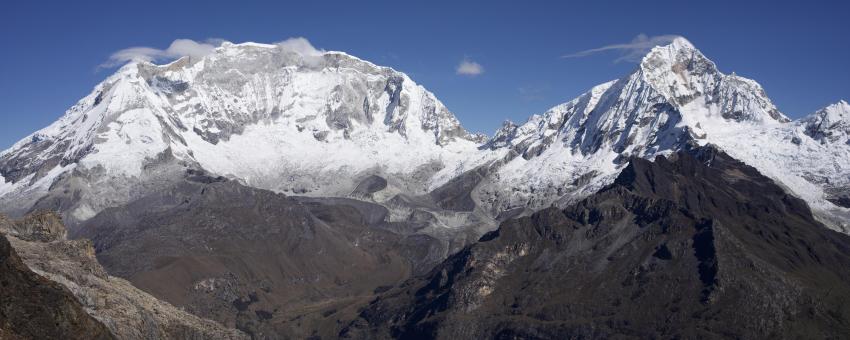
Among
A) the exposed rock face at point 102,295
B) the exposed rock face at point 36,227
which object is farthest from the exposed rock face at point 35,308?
the exposed rock face at point 36,227

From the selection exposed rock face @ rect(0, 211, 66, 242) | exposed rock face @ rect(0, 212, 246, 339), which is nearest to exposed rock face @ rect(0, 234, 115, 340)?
exposed rock face @ rect(0, 212, 246, 339)

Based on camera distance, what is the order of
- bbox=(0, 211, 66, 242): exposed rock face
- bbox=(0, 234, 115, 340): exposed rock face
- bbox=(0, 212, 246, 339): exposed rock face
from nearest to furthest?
bbox=(0, 234, 115, 340): exposed rock face → bbox=(0, 212, 246, 339): exposed rock face → bbox=(0, 211, 66, 242): exposed rock face

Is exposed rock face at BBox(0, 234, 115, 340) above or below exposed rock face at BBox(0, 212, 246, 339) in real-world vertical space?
below

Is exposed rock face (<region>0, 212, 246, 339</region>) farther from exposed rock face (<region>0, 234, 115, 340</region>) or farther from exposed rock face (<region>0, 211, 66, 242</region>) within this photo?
exposed rock face (<region>0, 234, 115, 340</region>)

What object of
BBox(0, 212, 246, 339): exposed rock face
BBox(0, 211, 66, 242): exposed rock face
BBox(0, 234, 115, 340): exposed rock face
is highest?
BBox(0, 211, 66, 242): exposed rock face

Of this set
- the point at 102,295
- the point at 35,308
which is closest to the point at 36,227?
the point at 102,295

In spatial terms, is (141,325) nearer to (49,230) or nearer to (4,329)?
(49,230)

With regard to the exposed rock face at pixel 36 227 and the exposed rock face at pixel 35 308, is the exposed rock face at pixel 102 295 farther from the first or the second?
the exposed rock face at pixel 35 308

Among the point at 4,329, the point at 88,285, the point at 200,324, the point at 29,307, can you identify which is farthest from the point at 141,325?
the point at 4,329
